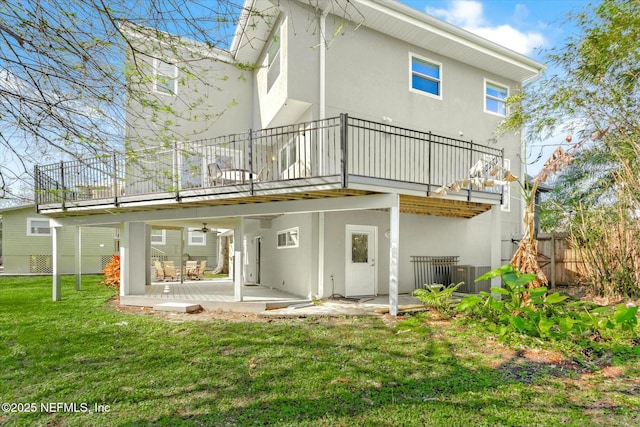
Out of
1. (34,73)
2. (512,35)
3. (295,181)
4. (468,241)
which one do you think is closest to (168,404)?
(34,73)

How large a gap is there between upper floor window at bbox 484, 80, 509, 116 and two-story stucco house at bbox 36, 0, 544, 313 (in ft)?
0.18

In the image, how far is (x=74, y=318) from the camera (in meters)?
7.80

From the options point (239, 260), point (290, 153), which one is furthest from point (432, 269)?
point (239, 260)

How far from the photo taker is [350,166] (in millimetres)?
9484

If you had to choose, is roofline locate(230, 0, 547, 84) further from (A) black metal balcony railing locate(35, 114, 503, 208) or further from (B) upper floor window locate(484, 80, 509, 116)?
(A) black metal balcony railing locate(35, 114, 503, 208)

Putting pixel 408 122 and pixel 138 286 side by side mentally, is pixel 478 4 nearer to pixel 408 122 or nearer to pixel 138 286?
pixel 408 122

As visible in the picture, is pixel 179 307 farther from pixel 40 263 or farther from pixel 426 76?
pixel 40 263

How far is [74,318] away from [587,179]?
17683 millimetres

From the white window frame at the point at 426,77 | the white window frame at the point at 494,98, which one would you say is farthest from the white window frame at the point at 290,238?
the white window frame at the point at 494,98

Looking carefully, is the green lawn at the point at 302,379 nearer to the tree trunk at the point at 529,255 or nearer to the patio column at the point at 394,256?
the patio column at the point at 394,256

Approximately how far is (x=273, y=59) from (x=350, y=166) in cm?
421

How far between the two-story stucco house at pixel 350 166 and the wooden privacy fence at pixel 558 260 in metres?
1.16

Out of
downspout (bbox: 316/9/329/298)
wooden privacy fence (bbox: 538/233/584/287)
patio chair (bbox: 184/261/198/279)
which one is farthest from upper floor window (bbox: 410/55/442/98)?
patio chair (bbox: 184/261/198/279)

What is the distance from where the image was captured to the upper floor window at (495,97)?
1222cm
